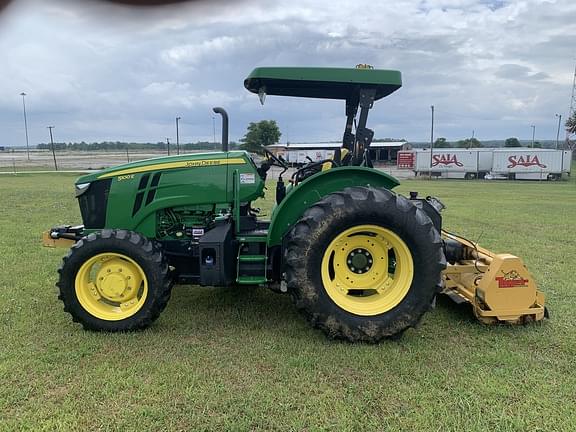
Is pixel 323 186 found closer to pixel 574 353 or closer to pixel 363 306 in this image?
pixel 363 306

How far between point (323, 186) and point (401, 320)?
1.30m

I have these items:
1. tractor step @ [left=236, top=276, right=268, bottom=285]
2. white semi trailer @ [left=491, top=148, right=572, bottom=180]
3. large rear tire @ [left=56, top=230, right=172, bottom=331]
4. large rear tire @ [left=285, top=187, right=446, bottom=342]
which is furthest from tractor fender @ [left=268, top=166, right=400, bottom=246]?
white semi trailer @ [left=491, top=148, right=572, bottom=180]

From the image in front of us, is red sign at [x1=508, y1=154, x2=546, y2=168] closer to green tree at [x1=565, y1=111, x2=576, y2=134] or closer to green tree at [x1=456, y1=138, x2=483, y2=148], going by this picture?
green tree at [x1=565, y1=111, x2=576, y2=134]

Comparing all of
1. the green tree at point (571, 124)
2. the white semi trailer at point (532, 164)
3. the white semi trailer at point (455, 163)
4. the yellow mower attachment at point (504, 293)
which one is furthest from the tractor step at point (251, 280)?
the green tree at point (571, 124)

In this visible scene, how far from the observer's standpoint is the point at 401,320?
12.7ft

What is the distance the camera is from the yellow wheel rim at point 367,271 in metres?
3.94

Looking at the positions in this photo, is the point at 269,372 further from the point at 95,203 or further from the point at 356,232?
the point at 95,203

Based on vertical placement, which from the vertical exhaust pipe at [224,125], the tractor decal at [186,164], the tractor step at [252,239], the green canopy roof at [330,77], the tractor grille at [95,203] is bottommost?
the tractor step at [252,239]

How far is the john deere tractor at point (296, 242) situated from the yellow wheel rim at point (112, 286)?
10 millimetres

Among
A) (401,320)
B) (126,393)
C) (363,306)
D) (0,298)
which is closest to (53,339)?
(126,393)

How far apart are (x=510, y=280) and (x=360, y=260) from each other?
4.40 ft

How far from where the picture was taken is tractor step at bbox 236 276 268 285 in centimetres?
416

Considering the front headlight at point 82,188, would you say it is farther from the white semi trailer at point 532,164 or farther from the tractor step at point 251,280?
the white semi trailer at point 532,164

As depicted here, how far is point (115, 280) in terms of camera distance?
4.11 m
